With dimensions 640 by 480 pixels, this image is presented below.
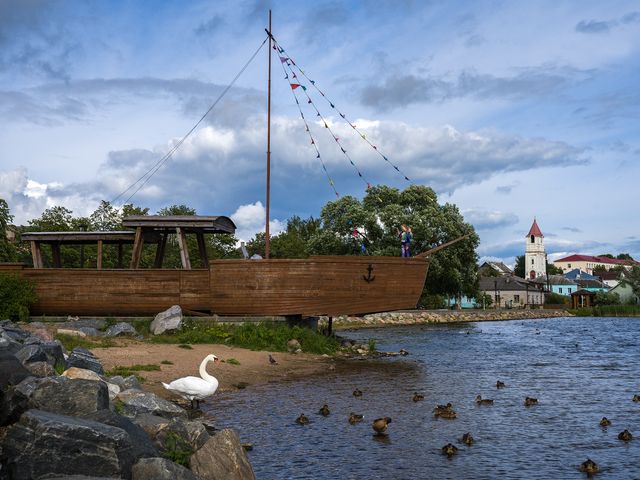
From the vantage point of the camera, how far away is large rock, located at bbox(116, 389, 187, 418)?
1225 cm

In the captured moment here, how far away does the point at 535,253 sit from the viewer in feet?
601

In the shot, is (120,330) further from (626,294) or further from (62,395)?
(626,294)

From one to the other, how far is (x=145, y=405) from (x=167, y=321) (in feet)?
47.7

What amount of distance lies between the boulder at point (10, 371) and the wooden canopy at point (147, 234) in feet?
60.9

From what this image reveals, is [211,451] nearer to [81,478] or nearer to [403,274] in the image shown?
[81,478]

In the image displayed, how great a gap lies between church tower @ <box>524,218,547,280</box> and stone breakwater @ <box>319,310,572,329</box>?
85774 mm

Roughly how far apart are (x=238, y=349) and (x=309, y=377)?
4612mm

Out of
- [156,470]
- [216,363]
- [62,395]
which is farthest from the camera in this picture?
[216,363]

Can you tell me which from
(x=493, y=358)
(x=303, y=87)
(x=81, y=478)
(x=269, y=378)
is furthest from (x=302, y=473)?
(x=303, y=87)

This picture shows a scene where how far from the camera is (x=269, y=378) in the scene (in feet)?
67.1

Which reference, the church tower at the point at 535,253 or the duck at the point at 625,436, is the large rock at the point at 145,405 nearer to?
the duck at the point at 625,436

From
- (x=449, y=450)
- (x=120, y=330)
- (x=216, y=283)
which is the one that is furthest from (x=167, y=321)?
(x=449, y=450)

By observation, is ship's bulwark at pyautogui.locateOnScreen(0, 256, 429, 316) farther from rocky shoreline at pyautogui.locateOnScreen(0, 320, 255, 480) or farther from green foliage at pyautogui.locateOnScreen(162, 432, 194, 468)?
green foliage at pyautogui.locateOnScreen(162, 432, 194, 468)

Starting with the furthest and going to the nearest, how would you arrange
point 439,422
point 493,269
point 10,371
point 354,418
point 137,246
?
point 493,269
point 137,246
point 439,422
point 354,418
point 10,371
